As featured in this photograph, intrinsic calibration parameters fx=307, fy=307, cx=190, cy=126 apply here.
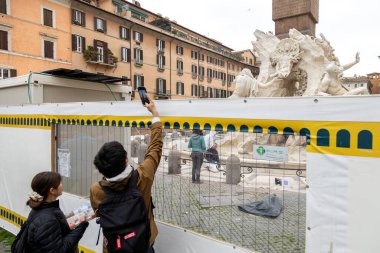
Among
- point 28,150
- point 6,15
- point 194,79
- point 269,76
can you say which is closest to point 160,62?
point 194,79

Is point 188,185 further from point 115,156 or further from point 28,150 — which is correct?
point 28,150

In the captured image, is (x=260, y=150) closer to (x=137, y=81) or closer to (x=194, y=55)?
(x=137, y=81)

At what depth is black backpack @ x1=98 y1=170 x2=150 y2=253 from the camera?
2.08 metres

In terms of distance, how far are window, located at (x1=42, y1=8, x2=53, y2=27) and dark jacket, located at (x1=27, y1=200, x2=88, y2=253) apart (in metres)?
29.9

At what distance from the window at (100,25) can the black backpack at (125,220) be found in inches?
1329

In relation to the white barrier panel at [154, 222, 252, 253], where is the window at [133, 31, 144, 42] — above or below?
above

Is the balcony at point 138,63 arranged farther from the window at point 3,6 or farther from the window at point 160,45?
the window at point 3,6

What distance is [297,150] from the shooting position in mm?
2496

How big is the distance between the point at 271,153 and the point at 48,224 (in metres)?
1.77

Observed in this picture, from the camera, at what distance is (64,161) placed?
4520mm

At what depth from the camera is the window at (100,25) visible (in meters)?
32.7

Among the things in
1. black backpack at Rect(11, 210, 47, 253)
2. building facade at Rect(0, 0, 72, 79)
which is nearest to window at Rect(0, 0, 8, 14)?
building facade at Rect(0, 0, 72, 79)

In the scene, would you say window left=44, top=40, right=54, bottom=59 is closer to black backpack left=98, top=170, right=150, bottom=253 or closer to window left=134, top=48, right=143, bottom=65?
window left=134, top=48, right=143, bottom=65

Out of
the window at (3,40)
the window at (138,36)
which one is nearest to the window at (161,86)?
the window at (138,36)
